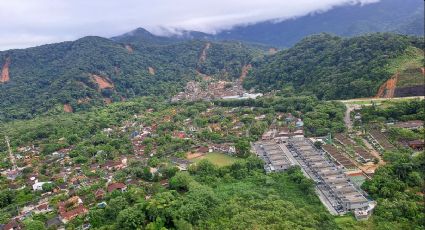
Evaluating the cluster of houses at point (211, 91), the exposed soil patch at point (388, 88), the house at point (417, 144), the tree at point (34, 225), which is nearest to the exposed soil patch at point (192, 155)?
the tree at point (34, 225)

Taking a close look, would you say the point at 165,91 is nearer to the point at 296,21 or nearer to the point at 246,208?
the point at 246,208

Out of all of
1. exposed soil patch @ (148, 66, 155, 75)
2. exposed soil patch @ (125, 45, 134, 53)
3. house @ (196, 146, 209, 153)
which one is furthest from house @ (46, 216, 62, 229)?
exposed soil patch @ (125, 45, 134, 53)

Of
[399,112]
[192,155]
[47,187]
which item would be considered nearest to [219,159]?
[192,155]

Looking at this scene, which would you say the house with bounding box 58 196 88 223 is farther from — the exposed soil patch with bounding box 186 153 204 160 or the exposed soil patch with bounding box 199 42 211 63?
the exposed soil patch with bounding box 199 42 211 63

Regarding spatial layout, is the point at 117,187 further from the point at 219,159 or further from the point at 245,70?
the point at 245,70

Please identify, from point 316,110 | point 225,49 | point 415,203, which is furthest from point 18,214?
point 225,49
